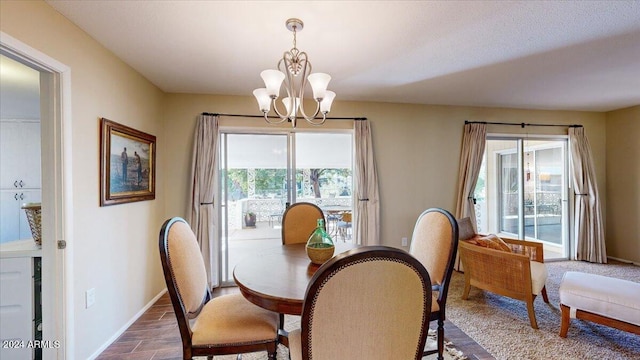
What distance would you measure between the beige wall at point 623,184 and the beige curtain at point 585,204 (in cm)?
33

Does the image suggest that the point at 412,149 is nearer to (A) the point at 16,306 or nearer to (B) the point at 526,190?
(B) the point at 526,190

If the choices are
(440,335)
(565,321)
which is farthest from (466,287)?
(440,335)

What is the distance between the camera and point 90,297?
2.13 m

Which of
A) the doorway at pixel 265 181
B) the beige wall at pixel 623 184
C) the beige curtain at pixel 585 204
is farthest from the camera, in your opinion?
the beige curtain at pixel 585 204

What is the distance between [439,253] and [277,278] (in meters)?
1.14

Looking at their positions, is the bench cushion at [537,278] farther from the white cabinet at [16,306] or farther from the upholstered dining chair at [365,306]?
the white cabinet at [16,306]

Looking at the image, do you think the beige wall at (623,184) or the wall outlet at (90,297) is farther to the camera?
the beige wall at (623,184)

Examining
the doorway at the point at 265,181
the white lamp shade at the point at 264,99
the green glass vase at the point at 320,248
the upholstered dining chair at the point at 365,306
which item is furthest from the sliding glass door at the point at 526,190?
the upholstered dining chair at the point at 365,306

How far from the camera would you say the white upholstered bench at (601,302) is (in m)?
2.09

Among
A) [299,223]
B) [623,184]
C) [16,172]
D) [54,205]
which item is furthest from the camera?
[623,184]

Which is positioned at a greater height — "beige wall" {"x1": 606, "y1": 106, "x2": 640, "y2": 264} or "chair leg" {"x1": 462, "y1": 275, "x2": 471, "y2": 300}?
"beige wall" {"x1": 606, "y1": 106, "x2": 640, "y2": 264}

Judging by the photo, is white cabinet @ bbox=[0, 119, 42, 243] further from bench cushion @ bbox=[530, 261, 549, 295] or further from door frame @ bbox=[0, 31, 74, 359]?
bench cushion @ bbox=[530, 261, 549, 295]

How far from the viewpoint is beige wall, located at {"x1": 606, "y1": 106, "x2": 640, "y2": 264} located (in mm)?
4238

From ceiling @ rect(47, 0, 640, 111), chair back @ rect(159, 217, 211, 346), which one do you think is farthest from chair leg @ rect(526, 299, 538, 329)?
chair back @ rect(159, 217, 211, 346)
